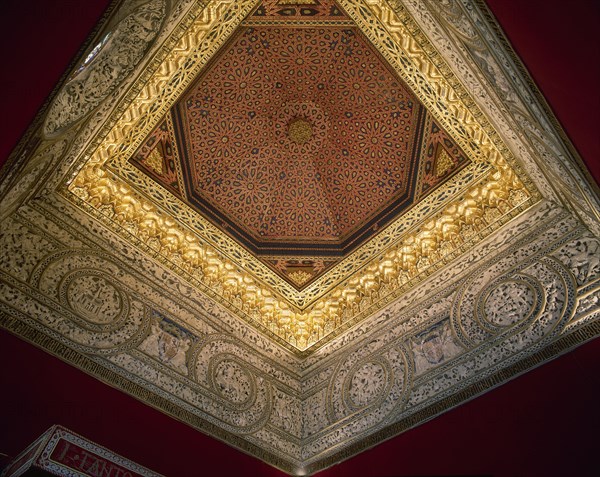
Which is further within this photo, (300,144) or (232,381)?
(300,144)

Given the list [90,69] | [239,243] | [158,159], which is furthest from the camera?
[239,243]

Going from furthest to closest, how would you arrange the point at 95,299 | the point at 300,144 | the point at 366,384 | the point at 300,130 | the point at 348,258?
the point at 348,258 < the point at 300,144 < the point at 300,130 < the point at 366,384 < the point at 95,299

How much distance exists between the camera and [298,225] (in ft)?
14.9

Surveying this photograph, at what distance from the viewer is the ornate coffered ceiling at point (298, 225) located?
2977mm

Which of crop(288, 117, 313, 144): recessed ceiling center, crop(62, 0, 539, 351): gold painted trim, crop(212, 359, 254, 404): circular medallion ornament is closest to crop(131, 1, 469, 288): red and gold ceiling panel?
crop(288, 117, 313, 144): recessed ceiling center

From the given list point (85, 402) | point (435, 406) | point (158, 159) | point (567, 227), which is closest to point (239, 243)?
point (158, 159)

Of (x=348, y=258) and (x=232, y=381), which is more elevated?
(x=348, y=258)

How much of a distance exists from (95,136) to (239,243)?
159 centimetres

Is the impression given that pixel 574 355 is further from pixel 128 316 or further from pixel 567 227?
pixel 128 316

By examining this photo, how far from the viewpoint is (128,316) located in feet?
11.5

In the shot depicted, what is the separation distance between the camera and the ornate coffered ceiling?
9.77ft

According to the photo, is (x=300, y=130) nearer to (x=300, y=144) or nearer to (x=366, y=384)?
(x=300, y=144)

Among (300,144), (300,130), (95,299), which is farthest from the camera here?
(300,144)

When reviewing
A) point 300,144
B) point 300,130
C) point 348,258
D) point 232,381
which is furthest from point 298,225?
point 232,381
